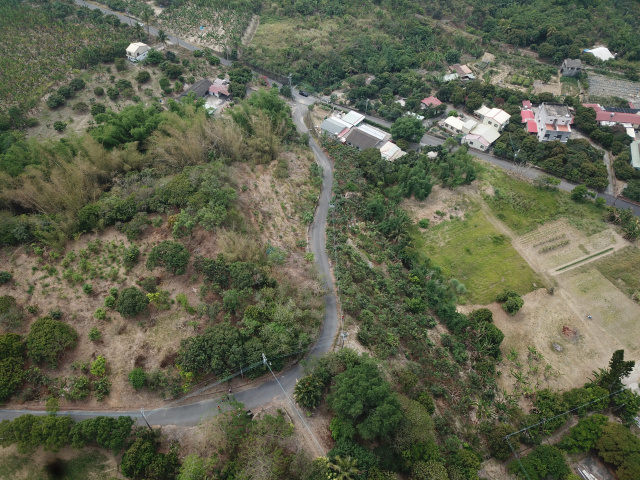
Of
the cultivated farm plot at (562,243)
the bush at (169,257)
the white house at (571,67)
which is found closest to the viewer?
the bush at (169,257)

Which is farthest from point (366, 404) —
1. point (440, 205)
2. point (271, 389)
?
point (440, 205)

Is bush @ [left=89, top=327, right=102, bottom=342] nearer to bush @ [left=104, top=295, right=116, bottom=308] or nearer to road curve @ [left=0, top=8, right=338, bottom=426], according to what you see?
bush @ [left=104, top=295, right=116, bottom=308]

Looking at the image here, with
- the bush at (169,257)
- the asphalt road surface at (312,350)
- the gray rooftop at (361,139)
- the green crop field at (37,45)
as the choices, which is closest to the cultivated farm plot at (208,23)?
the green crop field at (37,45)

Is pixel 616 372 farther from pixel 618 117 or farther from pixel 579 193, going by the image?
pixel 618 117

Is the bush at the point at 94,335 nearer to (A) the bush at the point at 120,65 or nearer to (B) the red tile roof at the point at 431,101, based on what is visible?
(A) the bush at the point at 120,65

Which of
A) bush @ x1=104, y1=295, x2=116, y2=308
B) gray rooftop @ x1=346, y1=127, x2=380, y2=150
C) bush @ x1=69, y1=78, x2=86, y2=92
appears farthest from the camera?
bush @ x1=69, y1=78, x2=86, y2=92

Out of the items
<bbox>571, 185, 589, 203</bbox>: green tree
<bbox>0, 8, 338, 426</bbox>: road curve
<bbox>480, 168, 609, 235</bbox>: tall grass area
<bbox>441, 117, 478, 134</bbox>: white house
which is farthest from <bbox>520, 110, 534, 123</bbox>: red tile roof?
<bbox>0, 8, 338, 426</bbox>: road curve
